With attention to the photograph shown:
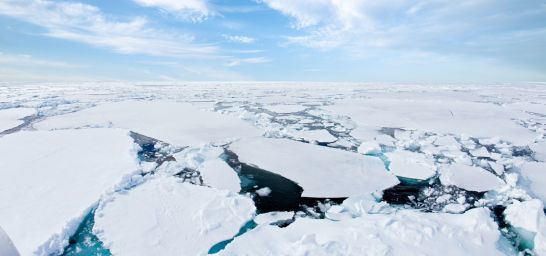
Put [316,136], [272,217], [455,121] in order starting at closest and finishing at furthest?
[272,217] < [316,136] < [455,121]

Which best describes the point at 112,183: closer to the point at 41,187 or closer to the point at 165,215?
Answer: the point at 41,187

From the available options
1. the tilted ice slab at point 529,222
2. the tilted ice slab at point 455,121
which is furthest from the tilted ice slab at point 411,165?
the tilted ice slab at point 455,121

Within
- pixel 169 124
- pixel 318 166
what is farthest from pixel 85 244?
pixel 169 124

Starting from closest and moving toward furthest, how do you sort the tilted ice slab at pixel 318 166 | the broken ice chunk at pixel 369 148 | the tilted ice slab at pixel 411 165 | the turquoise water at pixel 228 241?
the turquoise water at pixel 228 241 < the tilted ice slab at pixel 318 166 < the tilted ice slab at pixel 411 165 < the broken ice chunk at pixel 369 148

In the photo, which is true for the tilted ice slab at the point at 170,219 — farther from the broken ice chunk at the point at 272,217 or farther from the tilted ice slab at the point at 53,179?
the tilted ice slab at the point at 53,179

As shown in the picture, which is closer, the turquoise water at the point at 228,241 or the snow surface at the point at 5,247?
the snow surface at the point at 5,247

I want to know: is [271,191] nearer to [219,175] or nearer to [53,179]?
[219,175]

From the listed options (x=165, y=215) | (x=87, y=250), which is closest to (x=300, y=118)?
(x=165, y=215)
